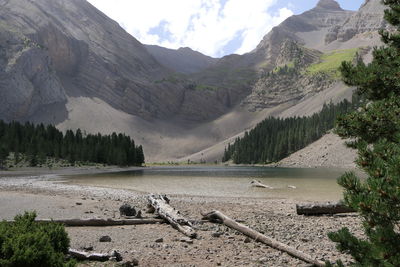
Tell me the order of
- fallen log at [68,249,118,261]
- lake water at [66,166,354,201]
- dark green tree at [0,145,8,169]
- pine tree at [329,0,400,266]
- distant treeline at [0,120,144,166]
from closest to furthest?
1. pine tree at [329,0,400,266]
2. fallen log at [68,249,118,261]
3. lake water at [66,166,354,201]
4. dark green tree at [0,145,8,169]
5. distant treeline at [0,120,144,166]

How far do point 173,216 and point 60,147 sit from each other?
109829 millimetres

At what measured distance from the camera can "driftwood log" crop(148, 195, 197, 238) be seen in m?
16.5

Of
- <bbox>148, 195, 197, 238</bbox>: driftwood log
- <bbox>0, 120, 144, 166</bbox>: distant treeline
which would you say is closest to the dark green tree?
<bbox>0, 120, 144, 166</bbox>: distant treeline

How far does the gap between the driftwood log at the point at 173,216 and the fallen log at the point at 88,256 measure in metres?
4.98

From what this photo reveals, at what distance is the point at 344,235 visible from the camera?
22.2ft

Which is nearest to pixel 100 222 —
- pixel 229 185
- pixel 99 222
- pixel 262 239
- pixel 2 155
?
A: pixel 99 222

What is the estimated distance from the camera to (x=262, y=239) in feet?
49.3

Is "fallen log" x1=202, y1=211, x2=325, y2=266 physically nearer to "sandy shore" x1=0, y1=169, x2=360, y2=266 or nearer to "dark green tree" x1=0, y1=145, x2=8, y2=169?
"sandy shore" x1=0, y1=169, x2=360, y2=266

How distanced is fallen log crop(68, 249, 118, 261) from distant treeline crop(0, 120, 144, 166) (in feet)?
303

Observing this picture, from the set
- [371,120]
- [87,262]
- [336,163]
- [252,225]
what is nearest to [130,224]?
[252,225]

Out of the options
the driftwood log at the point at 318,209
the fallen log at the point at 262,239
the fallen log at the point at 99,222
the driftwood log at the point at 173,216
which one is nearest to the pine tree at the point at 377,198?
the fallen log at the point at 262,239

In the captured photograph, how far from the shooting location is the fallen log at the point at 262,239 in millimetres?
12339

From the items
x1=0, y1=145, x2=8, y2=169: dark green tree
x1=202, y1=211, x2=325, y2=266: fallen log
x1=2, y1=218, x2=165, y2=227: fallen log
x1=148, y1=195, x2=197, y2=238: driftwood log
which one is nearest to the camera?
x1=202, y1=211, x2=325, y2=266: fallen log

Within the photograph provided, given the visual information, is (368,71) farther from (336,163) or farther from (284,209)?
(336,163)
